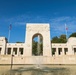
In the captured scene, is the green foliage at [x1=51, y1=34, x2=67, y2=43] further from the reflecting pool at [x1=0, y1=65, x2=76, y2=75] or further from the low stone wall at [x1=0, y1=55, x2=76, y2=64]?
the reflecting pool at [x1=0, y1=65, x2=76, y2=75]

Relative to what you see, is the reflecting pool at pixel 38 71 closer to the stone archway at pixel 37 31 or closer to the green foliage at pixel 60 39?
the stone archway at pixel 37 31

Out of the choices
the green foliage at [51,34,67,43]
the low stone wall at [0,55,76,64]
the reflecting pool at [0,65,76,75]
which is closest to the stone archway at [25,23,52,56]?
the low stone wall at [0,55,76,64]

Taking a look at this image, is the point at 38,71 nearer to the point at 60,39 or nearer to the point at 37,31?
the point at 37,31

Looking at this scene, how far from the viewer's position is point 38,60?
2372 centimetres

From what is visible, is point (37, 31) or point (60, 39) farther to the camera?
point (60, 39)

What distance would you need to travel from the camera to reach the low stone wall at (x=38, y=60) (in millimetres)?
A: 22609

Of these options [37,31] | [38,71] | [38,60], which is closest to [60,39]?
[37,31]

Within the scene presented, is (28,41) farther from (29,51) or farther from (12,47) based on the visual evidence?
(12,47)

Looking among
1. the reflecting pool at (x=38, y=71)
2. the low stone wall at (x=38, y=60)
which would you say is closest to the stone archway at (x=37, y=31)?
the low stone wall at (x=38, y=60)

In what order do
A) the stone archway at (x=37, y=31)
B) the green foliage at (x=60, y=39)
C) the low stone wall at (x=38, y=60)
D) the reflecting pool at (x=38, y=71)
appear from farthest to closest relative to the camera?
1. the green foliage at (x=60, y=39)
2. the stone archway at (x=37, y=31)
3. the low stone wall at (x=38, y=60)
4. the reflecting pool at (x=38, y=71)

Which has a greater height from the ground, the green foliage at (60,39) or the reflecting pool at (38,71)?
the green foliage at (60,39)

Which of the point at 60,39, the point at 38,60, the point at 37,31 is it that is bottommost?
the point at 38,60

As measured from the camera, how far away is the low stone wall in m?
22.6

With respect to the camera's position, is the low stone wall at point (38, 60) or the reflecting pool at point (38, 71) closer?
the reflecting pool at point (38, 71)
